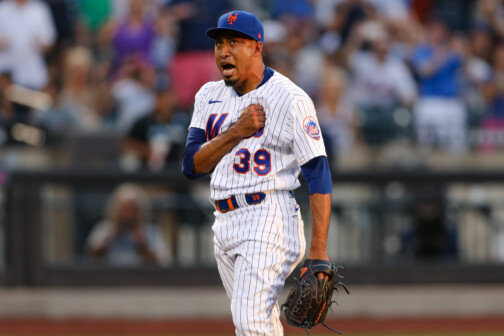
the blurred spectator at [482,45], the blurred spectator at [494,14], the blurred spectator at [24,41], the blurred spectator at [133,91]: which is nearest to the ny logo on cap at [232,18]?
the blurred spectator at [133,91]

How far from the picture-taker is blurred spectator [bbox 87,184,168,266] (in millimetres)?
8266

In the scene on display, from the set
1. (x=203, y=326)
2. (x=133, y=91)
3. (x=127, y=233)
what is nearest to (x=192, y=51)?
(x=133, y=91)

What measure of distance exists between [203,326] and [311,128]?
4552 millimetres

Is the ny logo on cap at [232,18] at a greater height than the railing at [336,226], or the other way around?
the ny logo on cap at [232,18]

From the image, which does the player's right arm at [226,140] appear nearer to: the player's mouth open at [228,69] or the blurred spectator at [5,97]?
the player's mouth open at [228,69]

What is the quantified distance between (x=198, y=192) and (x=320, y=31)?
315 centimetres

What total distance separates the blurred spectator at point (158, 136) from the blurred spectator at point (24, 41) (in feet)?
5.21

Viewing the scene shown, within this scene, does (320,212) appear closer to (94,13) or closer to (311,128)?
(311,128)

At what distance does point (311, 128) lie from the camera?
13.5 feet

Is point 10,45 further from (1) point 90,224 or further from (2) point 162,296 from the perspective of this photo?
(2) point 162,296

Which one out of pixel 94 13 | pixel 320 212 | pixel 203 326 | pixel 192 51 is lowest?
pixel 203 326

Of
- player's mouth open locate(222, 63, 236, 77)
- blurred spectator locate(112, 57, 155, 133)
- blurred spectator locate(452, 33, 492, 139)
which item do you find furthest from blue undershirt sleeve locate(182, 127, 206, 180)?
blurred spectator locate(452, 33, 492, 139)

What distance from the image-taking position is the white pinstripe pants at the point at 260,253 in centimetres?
404

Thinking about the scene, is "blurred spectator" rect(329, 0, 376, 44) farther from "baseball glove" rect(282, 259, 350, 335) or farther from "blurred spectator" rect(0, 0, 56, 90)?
"baseball glove" rect(282, 259, 350, 335)
